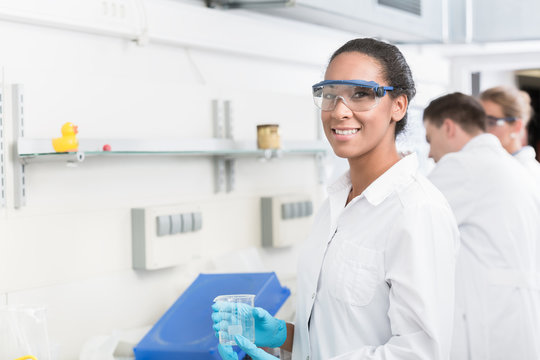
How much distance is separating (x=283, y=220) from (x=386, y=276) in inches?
58.7

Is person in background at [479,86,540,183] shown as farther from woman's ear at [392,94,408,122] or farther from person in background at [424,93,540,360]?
woman's ear at [392,94,408,122]

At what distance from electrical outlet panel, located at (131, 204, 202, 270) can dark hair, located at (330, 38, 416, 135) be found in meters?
0.98

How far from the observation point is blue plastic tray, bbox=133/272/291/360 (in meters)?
1.86

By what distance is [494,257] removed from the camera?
226 cm

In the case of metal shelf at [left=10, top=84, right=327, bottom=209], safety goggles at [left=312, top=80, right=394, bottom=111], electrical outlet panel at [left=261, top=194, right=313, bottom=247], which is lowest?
electrical outlet panel at [left=261, top=194, right=313, bottom=247]

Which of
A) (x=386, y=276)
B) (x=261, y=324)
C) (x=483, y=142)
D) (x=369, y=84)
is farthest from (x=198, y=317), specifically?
(x=483, y=142)

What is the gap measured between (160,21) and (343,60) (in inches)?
38.7

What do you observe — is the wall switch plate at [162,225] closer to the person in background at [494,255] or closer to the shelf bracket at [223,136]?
the shelf bracket at [223,136]

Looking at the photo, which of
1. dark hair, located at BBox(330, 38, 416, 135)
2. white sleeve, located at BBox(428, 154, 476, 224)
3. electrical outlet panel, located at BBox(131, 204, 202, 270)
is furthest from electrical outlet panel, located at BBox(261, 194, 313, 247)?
dark hair, located at BBox(330, 38, 416, 135)

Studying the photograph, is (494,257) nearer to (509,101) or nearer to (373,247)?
(509,101)

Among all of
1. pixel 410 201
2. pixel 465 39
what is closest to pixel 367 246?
pixel 410 201

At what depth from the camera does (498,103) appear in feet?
9.66

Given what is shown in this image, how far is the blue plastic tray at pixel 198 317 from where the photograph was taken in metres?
1.86

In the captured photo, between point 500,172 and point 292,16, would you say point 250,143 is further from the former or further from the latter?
point 500,172
